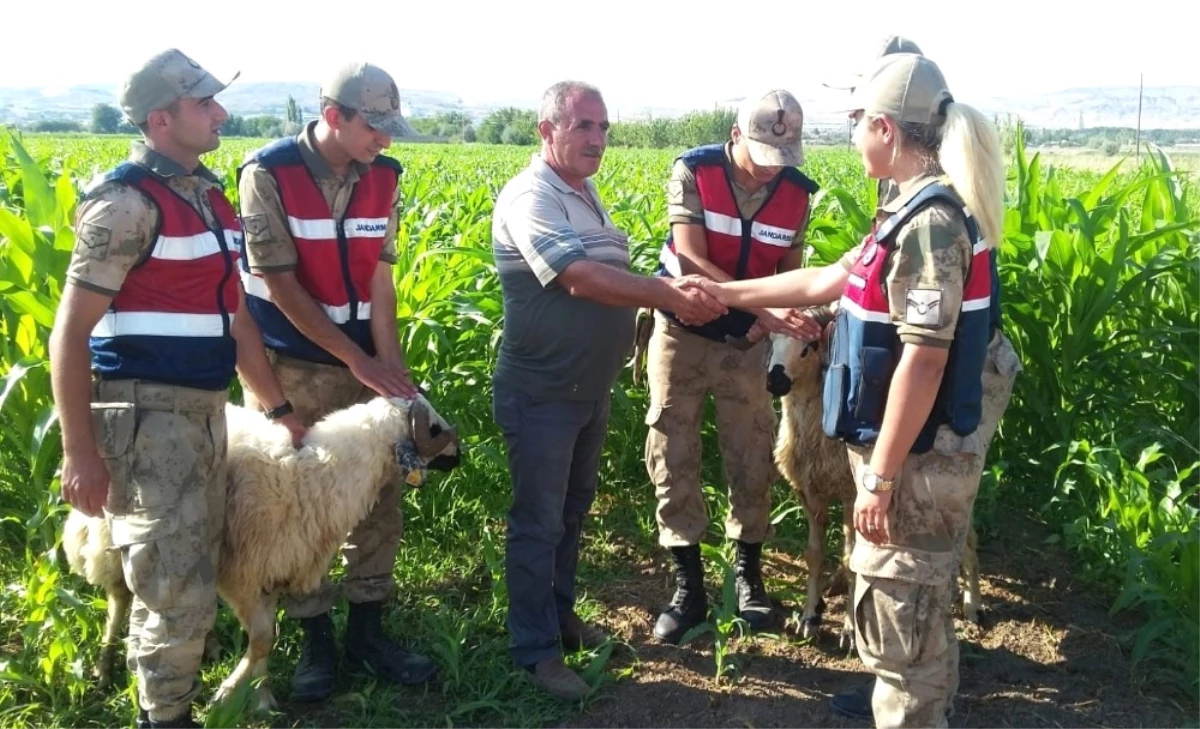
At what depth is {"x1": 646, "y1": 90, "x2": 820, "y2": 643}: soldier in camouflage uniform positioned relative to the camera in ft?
12.8

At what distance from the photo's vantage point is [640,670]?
3.70m

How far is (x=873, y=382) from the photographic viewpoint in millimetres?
2623

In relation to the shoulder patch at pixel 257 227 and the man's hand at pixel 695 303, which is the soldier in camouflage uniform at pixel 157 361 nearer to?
the shoulder patch at pixel 257 227

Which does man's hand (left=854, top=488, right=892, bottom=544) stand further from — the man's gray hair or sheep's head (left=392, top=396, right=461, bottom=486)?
the man's gray hair

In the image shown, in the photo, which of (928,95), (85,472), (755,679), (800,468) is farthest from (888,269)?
(85,472)

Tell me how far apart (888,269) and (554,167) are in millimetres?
1321

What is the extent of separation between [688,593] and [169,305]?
2427 mm

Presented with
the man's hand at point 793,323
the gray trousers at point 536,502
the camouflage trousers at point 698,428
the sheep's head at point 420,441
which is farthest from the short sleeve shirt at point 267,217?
the man's hand at point 793,323

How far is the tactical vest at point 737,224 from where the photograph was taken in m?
3.88

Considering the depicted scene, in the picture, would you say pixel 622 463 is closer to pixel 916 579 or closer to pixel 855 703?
pixel 855 703

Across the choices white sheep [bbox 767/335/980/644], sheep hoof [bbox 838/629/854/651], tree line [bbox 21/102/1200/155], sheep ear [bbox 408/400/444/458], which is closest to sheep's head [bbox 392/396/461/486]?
sheep ear [bbox 408/400/444/458]

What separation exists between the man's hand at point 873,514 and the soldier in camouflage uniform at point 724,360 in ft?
4.20

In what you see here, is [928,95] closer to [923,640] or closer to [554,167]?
[554,167]

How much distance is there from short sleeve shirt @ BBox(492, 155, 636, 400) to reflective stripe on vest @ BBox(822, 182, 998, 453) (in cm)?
95
